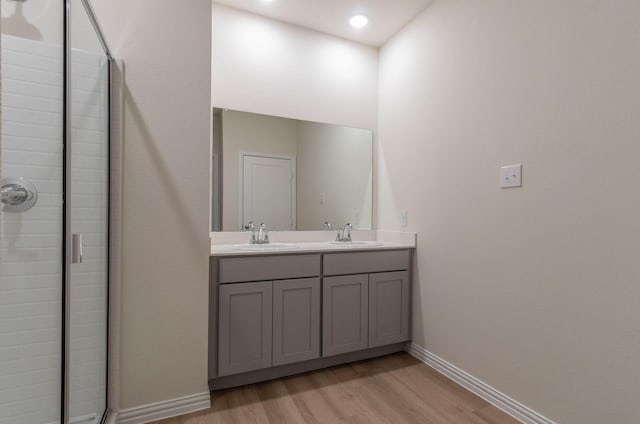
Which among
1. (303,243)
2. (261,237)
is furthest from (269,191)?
(303,243)

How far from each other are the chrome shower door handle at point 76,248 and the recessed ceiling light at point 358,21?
2.28m

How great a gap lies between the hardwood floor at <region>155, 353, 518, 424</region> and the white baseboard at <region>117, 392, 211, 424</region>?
33 mm

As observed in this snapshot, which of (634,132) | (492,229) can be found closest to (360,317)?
(492,229)

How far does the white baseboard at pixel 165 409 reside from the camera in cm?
152

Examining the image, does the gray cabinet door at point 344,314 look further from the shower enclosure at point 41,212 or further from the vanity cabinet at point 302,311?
the shower enclosure at point 41,212

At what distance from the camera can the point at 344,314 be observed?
2.11 metres

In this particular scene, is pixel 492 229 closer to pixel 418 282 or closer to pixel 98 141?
pixel 418 282

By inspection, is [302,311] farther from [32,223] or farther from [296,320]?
[32,223]

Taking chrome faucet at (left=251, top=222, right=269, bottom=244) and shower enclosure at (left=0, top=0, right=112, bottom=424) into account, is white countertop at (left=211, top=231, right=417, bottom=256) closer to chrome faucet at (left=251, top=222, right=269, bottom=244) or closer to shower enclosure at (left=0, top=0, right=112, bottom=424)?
chrome faucet at (left=251, top=222, right=269, bottom=244)

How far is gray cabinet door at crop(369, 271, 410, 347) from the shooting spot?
221 cm

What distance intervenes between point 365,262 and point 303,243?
1.76ft

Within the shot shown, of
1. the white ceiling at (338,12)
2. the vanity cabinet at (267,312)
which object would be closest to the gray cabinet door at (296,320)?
the vanity cabinet at (267,312)

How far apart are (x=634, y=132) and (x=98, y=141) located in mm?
2126

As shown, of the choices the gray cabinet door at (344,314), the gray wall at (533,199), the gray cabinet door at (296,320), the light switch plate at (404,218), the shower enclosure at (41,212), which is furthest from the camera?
the light switch plate at (404,218)
